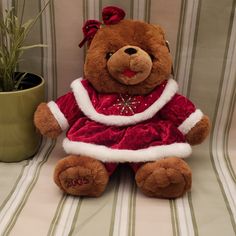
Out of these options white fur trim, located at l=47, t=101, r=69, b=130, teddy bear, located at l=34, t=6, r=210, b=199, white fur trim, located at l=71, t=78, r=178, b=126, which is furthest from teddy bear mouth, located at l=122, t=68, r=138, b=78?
white fur trim, located at l=47, t=101, r=69, b=130

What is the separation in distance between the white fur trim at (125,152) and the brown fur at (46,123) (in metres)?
0.09

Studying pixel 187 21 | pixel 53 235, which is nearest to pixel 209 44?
pixel 187 21

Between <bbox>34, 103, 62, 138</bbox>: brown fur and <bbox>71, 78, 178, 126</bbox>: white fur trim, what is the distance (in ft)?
0.28

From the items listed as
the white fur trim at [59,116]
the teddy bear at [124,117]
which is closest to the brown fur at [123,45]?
the teddy bear at [124,117]

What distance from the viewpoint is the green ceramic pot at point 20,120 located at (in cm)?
113

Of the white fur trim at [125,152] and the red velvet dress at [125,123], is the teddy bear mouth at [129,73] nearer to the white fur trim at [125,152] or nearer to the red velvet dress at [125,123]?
the red velvet dress at [125,123]

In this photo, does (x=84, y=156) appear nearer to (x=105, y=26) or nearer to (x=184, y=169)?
(x=184, y=169)

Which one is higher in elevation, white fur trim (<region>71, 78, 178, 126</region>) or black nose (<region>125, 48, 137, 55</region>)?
black nose (<region>125, 48, 137, 55</region>)

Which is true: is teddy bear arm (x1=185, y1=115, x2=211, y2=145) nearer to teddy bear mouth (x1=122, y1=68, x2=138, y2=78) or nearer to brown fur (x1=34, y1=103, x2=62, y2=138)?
teddy bear mouth (x1=122, y1=68, x2=138, y2=78)

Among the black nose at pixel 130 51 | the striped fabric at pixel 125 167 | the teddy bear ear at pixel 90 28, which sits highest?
the teddy bear ear at pixel 90 28

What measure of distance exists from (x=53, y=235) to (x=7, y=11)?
2.10 feet

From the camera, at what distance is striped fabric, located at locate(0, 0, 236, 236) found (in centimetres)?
96

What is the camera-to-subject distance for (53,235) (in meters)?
0.91

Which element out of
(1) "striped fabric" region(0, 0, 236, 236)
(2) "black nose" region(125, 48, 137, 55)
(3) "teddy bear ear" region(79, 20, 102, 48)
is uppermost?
(3) "teddy bear ear" region(79, 20, 102, 48)
